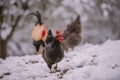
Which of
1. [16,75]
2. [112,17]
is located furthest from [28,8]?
[16,75]

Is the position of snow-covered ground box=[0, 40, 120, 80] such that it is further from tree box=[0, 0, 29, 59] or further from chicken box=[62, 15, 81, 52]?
tree box=[0, 0, 29, 59]

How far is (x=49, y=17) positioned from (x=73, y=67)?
7284 mm

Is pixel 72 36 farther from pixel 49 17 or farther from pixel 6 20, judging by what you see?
pixel 49 17

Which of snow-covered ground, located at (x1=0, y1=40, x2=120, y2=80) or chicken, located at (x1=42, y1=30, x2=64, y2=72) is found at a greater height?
chicken, located at (x1=42, y1=30, x2=64, y2=72)

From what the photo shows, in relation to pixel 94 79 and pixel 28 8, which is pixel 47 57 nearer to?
pixel 94 79

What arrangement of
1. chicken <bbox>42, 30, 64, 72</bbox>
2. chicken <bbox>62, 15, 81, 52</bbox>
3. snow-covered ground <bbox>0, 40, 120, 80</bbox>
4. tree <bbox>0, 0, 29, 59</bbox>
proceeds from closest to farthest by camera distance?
snow-covered ground <bbox>0, 40, 120, 80</bbox> < chicken <bbox>42, 30, 64, 72</bbox> < chicken <bbox>62, 15, 81, 52</bbox> < tree <bbox>0, 0, 29, 59</bbox>

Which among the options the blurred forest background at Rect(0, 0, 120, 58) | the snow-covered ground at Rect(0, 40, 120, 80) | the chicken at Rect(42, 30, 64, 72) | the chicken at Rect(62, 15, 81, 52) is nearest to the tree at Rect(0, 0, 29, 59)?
the blurred forest background at Rect(0, 0, 120, 58)

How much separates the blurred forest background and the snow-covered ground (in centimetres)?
364

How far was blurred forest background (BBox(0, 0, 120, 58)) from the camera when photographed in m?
12.7

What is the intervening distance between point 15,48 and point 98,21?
16.5 ft

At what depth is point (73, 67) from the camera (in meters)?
7.58

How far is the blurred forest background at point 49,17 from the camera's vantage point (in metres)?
12.7

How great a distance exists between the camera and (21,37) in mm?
16844

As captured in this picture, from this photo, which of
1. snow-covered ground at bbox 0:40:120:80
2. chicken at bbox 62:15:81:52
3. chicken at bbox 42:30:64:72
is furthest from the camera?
chicken at bbox 62:15:81:52
